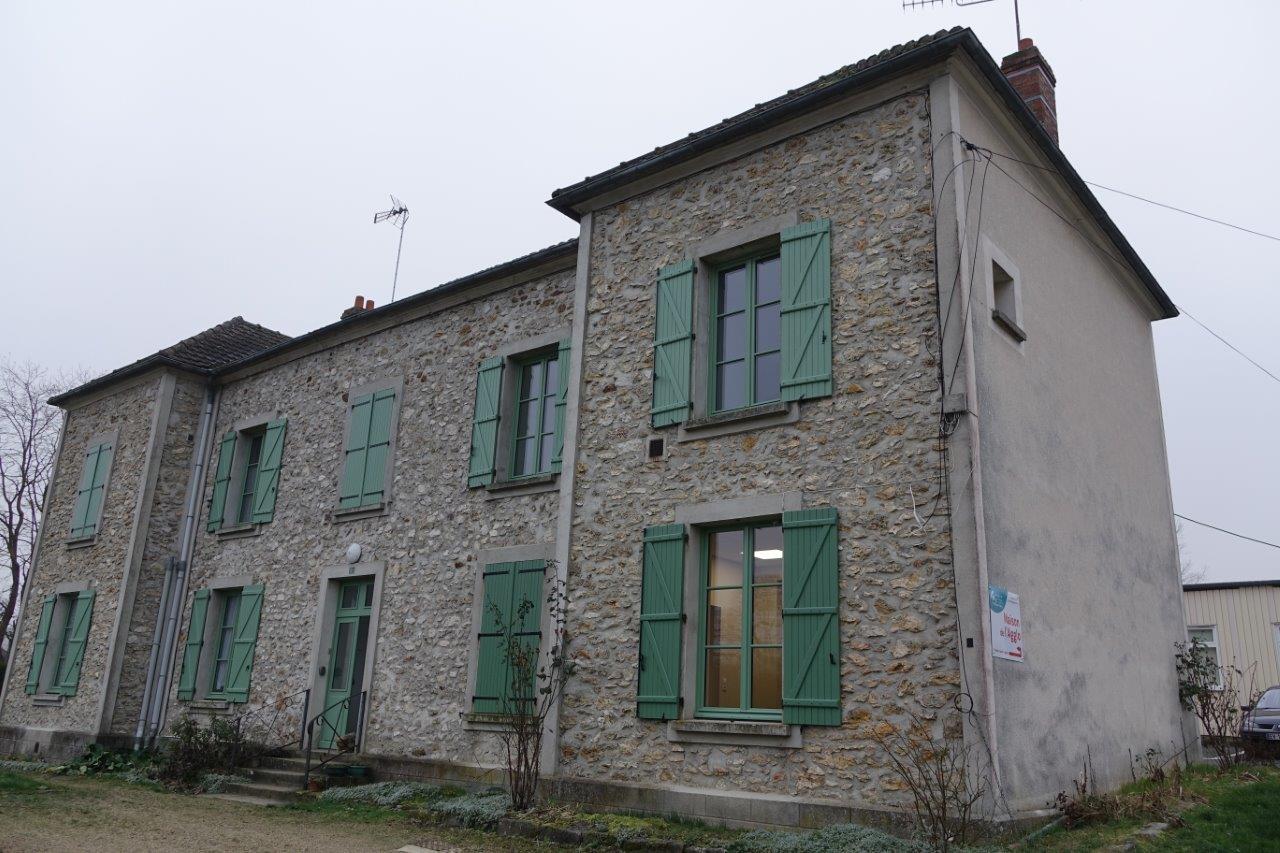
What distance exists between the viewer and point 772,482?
25.6ft

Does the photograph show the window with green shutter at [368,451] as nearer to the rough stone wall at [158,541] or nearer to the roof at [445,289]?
A: the roof at [445,289]

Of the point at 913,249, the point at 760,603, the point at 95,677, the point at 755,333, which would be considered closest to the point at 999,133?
the point at 913,249

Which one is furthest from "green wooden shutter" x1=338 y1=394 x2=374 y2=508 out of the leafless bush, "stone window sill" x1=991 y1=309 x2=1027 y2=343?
"stone window sill" x1=991 y1=309 x2=1027 y2=343

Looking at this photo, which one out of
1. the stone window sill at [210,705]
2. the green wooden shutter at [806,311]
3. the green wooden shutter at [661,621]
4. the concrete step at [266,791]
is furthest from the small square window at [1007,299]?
the stone window sill at [210,705]

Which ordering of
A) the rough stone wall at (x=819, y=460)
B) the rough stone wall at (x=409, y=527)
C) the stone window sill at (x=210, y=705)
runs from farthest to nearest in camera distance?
1. the stone window sill at (x=210, y=705)
2. the rough stone wall at (x=409, y=527)
3. the rough stone wall at (x=819, y=460)

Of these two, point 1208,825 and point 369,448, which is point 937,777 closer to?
point 1208,825

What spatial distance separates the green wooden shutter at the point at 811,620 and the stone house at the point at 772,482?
0.02 meters

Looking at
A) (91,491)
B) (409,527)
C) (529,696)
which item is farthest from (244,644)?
(529,696)

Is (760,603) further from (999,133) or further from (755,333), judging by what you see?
(999,133)

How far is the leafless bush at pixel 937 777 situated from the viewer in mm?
6121

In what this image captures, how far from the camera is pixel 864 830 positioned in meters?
6.38

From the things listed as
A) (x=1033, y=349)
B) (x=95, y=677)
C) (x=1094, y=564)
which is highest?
(x=1033, y=349)

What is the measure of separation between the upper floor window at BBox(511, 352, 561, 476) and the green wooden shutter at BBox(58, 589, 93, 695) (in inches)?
317

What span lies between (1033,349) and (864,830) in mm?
4345
